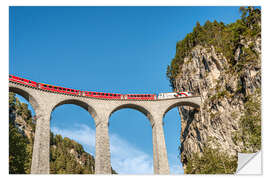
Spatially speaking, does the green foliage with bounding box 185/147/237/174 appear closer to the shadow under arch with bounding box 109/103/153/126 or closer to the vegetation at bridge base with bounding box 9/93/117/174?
the shadow under arch with bounding box 109/103/153/126

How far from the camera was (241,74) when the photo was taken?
3541cm

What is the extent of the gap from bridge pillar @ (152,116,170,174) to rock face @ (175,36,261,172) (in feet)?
21.0

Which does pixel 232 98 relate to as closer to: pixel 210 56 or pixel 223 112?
pixel 223 112

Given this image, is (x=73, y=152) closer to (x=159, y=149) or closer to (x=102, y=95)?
(x=102, y=95)

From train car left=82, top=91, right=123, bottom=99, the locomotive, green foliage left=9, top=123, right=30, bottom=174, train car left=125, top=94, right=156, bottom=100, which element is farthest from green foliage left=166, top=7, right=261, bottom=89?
green foliage left=9, top=123, right=30, bottom=174

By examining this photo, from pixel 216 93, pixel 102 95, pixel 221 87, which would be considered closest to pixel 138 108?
pixel 102 95

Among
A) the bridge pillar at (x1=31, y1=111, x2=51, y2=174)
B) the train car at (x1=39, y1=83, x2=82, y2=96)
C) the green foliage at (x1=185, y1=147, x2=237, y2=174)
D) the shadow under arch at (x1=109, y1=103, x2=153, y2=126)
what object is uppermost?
the train car at (x1=39, y1=83, x2=82, y2=96)

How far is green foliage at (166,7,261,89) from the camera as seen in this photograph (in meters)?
37.1

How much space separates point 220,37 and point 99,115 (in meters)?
25.3

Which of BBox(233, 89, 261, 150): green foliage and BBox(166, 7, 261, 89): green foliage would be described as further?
BBox(166, 7, 261, 89): green foliage

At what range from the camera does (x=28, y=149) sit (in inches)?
2197

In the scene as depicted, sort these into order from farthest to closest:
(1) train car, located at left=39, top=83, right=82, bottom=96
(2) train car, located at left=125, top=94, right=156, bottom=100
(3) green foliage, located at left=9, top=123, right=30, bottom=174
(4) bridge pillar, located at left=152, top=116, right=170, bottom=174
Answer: (2) train car, located at left=125, top=94, right=156, bottom=100 < (4) bridge pillar, located at left=152, top=116, right=170, bottom=174 < (1) train car, located at left=39, top=83, right=82, bottom=96 < (3) green foliage, located at left=9, top=123, right=30, bottom=174
